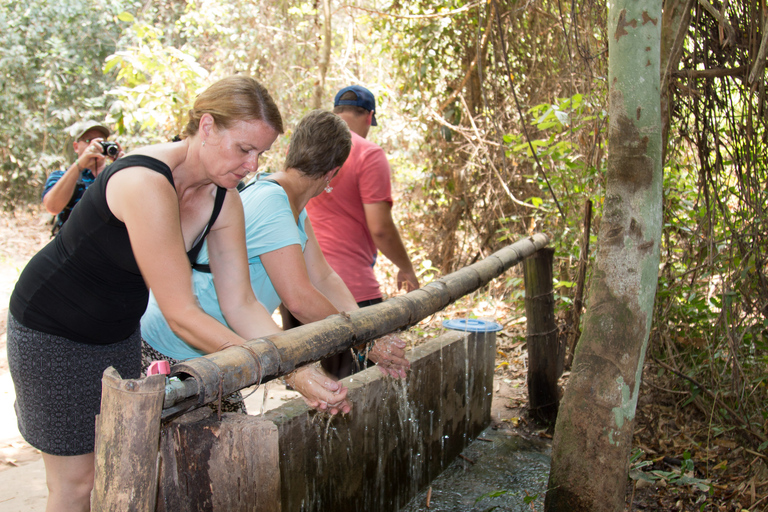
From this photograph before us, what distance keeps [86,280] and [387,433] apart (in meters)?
1.55

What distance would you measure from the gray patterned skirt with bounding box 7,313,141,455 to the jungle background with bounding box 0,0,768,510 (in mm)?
2296

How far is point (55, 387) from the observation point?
181cm

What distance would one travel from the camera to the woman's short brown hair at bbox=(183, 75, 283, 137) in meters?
1.71

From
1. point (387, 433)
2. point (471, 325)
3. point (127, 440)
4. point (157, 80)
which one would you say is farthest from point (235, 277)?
point (157, 80)

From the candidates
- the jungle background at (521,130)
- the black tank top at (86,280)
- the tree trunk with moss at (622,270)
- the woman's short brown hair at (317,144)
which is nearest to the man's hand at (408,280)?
the jungle background at (521,130)

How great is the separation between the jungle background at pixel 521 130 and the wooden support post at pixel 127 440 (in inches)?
93.1

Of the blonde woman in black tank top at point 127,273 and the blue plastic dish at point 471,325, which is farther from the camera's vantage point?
the blue plastic dish at point 471,325

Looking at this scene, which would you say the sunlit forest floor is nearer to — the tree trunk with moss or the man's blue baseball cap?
the tree trunk with moss

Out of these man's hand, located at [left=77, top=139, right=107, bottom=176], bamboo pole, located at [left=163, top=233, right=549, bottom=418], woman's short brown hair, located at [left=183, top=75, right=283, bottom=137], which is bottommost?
bamboo pole, located at [left=163, top=233, right=549, bottom=418]

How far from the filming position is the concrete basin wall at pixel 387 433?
2260 millimetres

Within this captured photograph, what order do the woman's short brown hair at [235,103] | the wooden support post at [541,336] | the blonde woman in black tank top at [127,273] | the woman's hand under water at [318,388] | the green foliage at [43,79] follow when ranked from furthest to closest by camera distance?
the green foliage at [43,79], the wooden support post at [541,336], the woman's hand under water at [318,388], the woman's short brown hair at [235,103], the blonde woman in black tank top at [127,273]

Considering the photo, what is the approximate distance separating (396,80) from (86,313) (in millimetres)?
6081

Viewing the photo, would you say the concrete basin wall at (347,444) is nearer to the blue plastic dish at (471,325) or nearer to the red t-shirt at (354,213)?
the blue plastic dish at (471,325)

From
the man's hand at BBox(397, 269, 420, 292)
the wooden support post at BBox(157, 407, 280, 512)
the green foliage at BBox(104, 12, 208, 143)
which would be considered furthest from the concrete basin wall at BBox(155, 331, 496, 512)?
the green foliage at BBox(104, 12, 208, 143)
